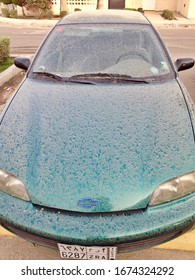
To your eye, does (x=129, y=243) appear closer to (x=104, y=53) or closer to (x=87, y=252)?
(x=87, y=252)

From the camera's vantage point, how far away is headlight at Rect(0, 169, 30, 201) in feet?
4.99

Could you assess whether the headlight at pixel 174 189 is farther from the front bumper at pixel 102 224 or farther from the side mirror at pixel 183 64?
the side mirror at pixel 183 64

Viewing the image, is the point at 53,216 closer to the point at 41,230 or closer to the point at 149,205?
the point at 41,230

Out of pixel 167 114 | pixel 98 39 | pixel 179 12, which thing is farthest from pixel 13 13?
pixel 167 114

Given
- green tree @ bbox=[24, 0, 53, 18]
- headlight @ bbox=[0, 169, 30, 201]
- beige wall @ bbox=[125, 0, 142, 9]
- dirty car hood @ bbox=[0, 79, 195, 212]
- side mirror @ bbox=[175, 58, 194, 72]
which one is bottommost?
headlight @ bbox=[0, 169, 30, 201]

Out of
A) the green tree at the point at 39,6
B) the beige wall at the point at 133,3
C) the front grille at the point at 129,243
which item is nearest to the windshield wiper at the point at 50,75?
the front grille at the point at 129,243

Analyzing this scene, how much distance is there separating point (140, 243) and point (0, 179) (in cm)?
96

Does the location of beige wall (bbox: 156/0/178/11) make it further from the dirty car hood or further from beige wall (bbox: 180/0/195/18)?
the dirty car hood

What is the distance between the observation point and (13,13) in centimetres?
1756

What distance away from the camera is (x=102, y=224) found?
1.40 meters

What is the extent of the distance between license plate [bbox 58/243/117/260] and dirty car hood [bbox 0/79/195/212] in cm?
23

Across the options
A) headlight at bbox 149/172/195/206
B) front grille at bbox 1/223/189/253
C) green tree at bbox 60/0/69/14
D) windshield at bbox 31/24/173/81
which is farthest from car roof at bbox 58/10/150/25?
green tree at bbox 60/0/69/14

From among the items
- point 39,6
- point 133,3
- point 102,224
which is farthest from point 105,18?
point 133,3

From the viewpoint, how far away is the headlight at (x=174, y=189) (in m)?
1.48
